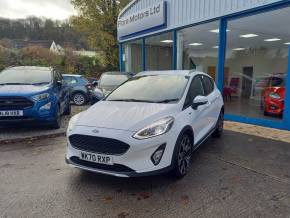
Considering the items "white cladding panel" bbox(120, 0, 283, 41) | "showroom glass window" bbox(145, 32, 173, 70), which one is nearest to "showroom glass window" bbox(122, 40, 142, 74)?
"showroom glass window" bbox(145, 32, 173, 70)

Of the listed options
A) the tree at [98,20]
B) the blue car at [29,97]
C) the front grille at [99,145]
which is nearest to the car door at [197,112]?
the front grille at [99,145]

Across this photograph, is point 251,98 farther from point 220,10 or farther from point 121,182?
point 121,182

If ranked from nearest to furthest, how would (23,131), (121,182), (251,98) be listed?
(121,182) → (23,131) → (251,98)

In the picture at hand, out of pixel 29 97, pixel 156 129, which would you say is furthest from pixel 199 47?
pixel 156 129

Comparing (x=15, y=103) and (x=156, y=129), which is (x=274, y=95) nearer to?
(x=156, y=129)

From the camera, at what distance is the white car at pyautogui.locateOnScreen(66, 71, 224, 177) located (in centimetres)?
340

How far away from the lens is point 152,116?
3695 mm

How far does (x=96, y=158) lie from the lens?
349 cm

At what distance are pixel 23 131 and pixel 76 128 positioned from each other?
3.89m

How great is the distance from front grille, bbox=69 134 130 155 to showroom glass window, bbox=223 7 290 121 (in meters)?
5.87

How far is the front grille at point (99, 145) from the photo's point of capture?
133 inches

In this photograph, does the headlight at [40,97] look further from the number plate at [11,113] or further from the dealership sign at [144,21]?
the dealership sign at [144,21]

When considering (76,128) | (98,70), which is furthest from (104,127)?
(98,70)

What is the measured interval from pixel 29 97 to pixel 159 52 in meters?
8.96
